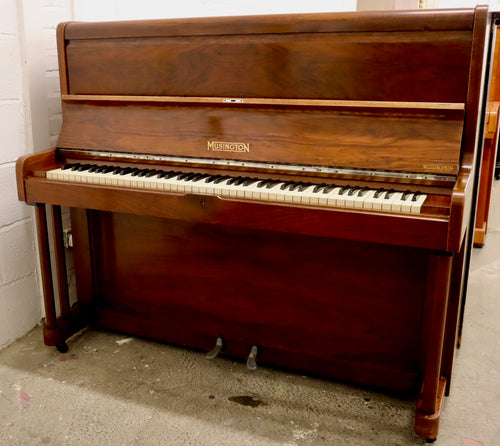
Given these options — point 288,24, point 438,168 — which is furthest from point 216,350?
point 288,24

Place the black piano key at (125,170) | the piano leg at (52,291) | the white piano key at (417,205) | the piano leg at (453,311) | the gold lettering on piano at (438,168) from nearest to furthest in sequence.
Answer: the white piano key at (417,205), the gold lettering on piano at (438,168), the piano leg at (453,311), the black piano key at (125,170), the piano leg at (52,291)

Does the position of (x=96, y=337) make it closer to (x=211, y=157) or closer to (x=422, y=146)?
(x=211, y=157)

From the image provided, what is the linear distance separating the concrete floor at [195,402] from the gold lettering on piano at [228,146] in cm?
84

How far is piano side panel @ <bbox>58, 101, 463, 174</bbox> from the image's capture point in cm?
164

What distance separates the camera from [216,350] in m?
2.06

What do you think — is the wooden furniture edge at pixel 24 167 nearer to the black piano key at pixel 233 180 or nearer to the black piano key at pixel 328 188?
the black piano key at pixel 233 180

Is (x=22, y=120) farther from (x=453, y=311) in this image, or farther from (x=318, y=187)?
(x=453, y=311)

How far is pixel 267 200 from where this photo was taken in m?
1.64

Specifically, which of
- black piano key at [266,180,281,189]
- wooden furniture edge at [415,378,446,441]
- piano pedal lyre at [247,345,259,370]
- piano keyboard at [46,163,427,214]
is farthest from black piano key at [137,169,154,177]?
wooden furniture edge at [415,378,446,441]

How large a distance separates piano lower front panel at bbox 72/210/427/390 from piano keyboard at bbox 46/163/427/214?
0.24m

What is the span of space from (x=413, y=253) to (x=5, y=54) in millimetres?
1643

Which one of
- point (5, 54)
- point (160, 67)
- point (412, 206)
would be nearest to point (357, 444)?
point (412, 206)

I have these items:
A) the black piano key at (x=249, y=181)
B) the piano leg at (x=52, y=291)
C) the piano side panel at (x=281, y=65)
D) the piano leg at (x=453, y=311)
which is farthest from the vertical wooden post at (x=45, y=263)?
the piano leg at (x=453, y=311)

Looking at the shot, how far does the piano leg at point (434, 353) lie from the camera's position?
1535mm
